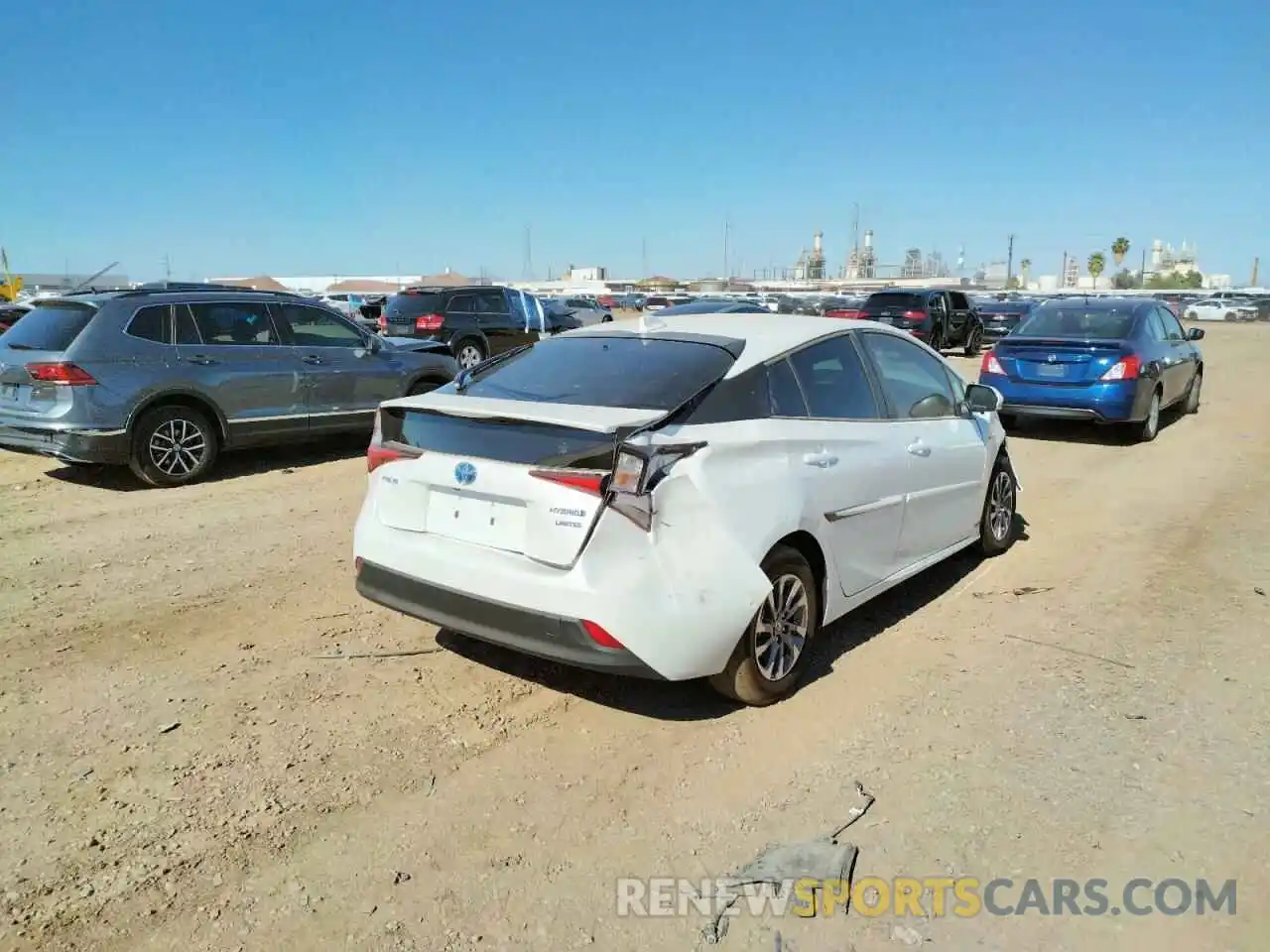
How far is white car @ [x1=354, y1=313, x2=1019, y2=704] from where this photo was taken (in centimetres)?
Answer: 333

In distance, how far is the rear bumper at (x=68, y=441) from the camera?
7.47 meters

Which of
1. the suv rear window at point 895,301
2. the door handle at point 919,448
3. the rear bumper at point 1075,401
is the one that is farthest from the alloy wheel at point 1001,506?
the suv rear window at point 895,301

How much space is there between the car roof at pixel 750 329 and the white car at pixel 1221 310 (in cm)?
6420

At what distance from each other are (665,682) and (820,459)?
1204 mm

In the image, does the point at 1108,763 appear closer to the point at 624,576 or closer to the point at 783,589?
the point at 783,589

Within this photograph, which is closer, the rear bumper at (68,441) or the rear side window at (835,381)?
the rear side window at (835,381)

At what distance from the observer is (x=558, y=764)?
3.46 meters

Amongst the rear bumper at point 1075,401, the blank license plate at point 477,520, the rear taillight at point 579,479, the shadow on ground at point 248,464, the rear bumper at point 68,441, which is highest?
the rear taillight at point 579,479

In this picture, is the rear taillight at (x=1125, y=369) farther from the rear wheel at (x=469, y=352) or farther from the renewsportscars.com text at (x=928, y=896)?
the rear wheel at (x=469, y=352)

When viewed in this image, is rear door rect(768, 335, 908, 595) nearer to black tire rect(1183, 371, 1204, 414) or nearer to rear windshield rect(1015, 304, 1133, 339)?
rear windshield rect(1015, 304, 1133, 339)

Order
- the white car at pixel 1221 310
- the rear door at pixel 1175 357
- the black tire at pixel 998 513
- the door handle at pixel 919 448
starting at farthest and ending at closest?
the white car at pixel 1221 310, the rear door at pixel 1175 357, the black tire at pixel 998 513, the door handle at pixel 919 448

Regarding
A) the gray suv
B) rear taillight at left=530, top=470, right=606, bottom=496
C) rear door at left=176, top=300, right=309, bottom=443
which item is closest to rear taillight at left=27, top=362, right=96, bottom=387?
the gray suv

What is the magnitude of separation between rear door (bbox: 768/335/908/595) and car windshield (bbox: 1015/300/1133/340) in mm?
7715

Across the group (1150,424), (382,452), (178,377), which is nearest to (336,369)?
(178,377)
